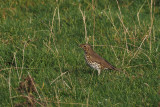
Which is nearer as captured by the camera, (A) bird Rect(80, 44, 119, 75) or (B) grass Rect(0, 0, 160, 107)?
(B) grass Rect(0, 0, 160, 107)

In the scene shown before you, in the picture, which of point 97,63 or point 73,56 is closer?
point 97,63

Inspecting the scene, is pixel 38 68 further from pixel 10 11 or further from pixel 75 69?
pixel 10 11

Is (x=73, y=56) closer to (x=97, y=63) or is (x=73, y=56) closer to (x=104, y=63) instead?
(x=97, y=63)

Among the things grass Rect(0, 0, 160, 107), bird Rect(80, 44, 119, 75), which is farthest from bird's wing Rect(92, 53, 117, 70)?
grass Rect(0, 0, 160, 107)

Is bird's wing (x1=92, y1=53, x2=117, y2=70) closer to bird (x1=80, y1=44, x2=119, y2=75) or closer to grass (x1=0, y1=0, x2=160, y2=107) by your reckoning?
bird (x1=80, y1=44, x2=119, y2=75)

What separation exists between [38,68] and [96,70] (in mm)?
1132

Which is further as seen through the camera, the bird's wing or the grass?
the bird's wing

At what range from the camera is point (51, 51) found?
25.0 feet

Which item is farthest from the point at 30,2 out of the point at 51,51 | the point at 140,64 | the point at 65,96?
the point at 65,96

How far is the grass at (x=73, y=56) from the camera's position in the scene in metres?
5.93

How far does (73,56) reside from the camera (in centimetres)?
761

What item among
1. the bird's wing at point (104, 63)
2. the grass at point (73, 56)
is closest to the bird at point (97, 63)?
the bird's wing at point (104, 63)

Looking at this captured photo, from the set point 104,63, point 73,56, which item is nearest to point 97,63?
point 104,63

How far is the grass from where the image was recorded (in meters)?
5.93
